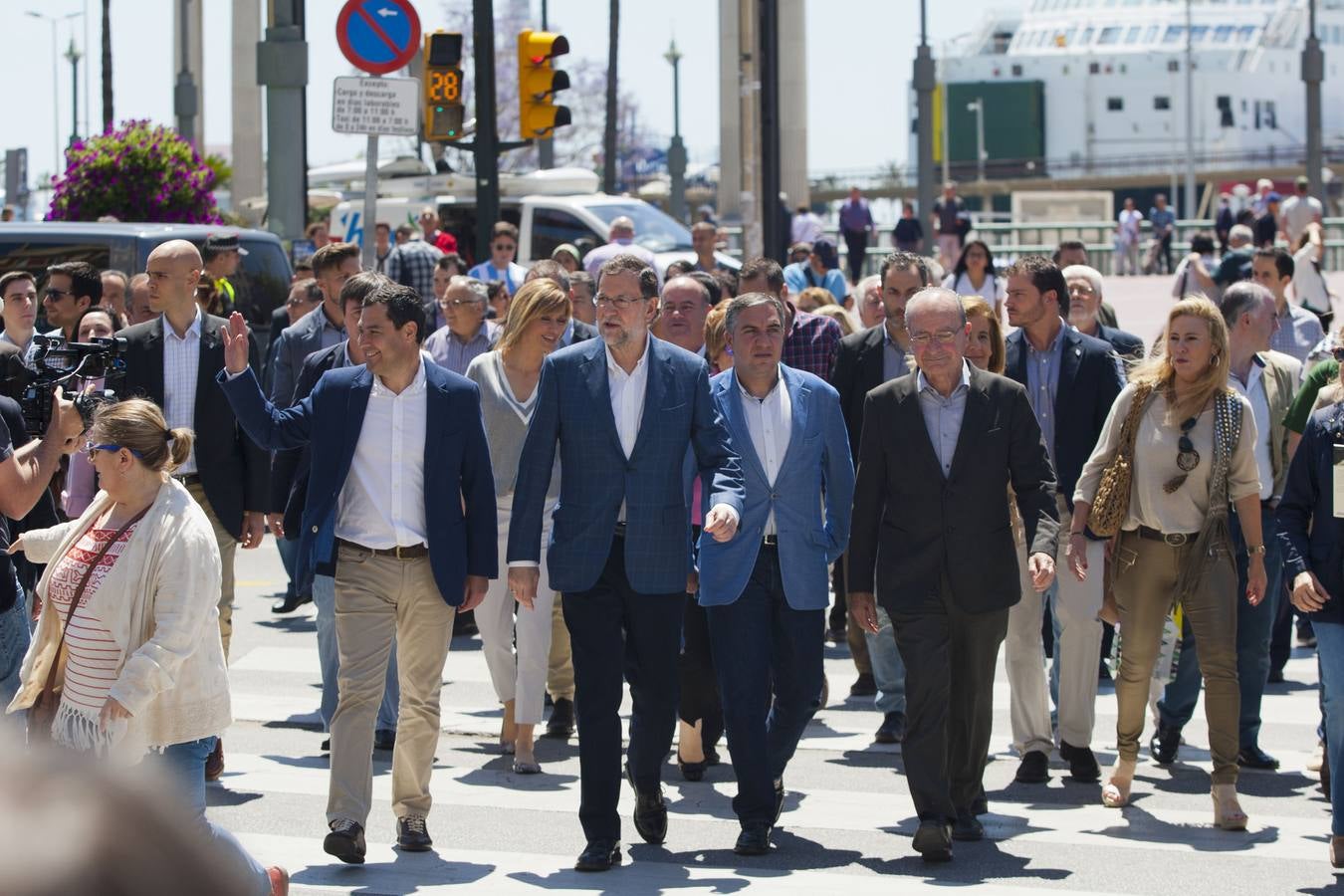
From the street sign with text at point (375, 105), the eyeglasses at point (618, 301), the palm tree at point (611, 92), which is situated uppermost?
the palm tree at point (611, 92)

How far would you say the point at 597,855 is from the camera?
21.9 ft

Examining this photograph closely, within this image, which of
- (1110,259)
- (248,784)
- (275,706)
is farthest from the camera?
(1110,259)

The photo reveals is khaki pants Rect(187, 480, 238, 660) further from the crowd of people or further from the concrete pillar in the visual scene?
the concrete pillar

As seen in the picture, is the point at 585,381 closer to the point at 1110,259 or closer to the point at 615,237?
the point at 615,237

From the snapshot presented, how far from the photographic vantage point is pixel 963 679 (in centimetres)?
702

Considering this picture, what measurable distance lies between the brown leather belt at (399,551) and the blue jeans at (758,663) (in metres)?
1.07

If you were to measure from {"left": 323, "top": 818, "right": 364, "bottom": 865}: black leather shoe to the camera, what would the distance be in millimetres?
1582

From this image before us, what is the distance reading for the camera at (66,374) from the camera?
21.5 feet

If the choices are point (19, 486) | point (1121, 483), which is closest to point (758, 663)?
point (1121, 483)

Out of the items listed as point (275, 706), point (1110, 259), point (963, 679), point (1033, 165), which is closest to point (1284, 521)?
point (963, 679)

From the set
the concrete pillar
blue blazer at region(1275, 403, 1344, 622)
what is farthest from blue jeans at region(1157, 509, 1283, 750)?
the concrete pillar

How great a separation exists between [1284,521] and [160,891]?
6.16 metres

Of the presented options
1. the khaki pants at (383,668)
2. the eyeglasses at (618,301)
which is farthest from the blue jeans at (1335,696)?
the khaki pants at (383,668)

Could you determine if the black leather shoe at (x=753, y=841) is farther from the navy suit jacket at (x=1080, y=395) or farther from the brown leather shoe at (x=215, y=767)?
the brown leather shoe at (x=215, y=767)
